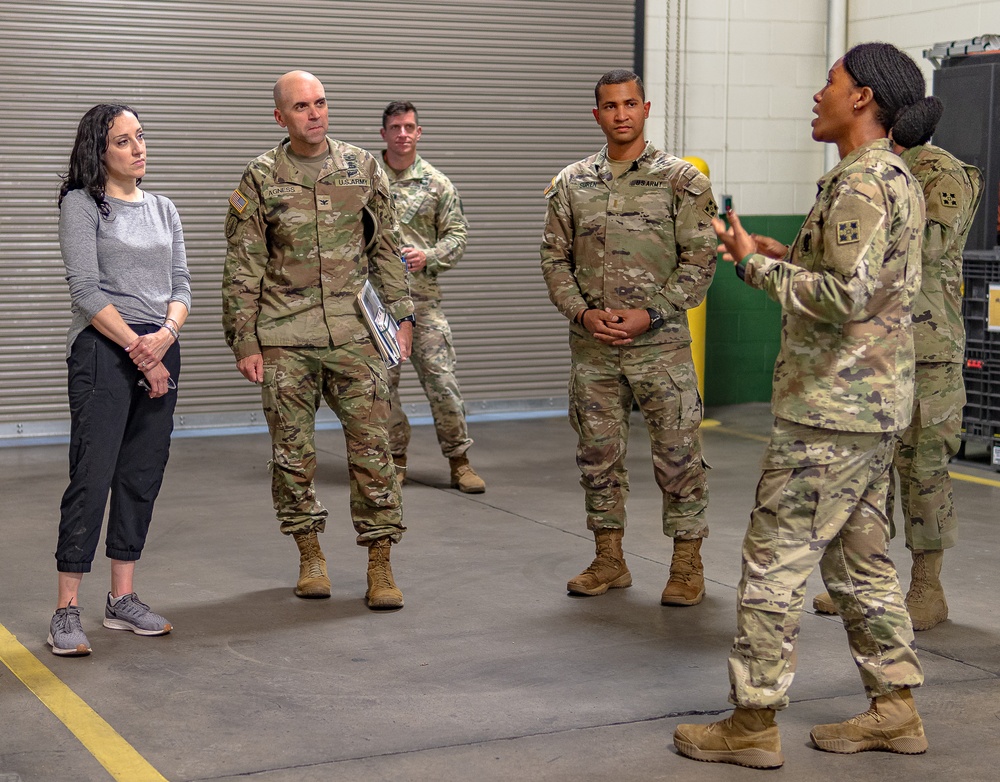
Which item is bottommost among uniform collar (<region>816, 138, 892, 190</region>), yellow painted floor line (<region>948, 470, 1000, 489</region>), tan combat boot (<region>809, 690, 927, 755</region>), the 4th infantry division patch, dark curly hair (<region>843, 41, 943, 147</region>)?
yellow painted floor line (<region>948, 470, 1000, 489</region>)

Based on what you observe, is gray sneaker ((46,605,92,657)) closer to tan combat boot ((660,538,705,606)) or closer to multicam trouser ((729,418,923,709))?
tan combat boot ((660,538,705,606))

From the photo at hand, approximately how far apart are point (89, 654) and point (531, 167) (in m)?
6.81

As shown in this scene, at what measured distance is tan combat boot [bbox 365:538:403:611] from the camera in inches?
200

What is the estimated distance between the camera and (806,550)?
3461 mm

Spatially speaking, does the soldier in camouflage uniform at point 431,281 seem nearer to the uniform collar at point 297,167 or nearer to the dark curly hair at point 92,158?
the uniform collar at point 297,167

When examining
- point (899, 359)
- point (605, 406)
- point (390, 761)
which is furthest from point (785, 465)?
point (605, 406)

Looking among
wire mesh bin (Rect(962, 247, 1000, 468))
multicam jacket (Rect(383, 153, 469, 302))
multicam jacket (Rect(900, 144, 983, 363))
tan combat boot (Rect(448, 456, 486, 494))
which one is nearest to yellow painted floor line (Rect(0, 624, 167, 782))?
multicam jacket (Rect(900, 144, 983, 363))

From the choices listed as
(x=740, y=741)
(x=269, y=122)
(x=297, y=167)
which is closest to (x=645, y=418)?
(x=297, y=167)

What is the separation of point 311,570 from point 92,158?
1.86 metres

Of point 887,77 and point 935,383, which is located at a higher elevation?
point 887,77

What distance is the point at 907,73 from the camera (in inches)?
134

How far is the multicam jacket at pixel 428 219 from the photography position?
7.48 m

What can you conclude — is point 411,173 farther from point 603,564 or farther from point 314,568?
point 603,564

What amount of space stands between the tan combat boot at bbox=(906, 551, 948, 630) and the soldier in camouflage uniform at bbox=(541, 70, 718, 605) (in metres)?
0.81
